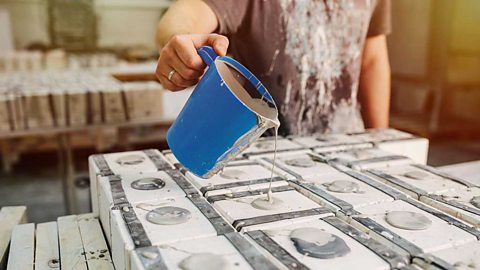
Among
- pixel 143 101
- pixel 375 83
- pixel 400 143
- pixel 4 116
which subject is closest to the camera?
pixel 400 143

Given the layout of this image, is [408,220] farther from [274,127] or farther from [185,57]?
[185,57]

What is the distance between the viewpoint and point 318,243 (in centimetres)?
85

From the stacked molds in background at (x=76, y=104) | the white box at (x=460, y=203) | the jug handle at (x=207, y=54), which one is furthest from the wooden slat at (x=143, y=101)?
the white box at (x=460, y=203)

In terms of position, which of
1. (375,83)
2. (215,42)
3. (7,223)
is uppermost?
(215,42)

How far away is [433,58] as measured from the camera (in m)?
5.38

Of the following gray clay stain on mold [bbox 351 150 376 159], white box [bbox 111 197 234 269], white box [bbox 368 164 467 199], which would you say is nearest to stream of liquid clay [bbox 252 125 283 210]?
white box [bbox 111 197 234 269]

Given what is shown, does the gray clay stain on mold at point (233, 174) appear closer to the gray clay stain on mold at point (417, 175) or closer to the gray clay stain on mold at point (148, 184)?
the gray clay stain on mold at point (148, 184)

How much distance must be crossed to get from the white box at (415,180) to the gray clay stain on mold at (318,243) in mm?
342

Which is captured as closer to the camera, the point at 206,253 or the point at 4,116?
the point at 206,253

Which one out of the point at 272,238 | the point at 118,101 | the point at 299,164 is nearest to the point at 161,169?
the point at 299,164

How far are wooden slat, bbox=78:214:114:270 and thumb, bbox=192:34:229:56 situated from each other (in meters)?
0.52

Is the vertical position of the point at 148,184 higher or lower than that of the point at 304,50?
lower

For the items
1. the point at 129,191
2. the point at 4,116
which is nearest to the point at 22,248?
the point at 129,191

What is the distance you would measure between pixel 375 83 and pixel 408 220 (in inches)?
46.8
